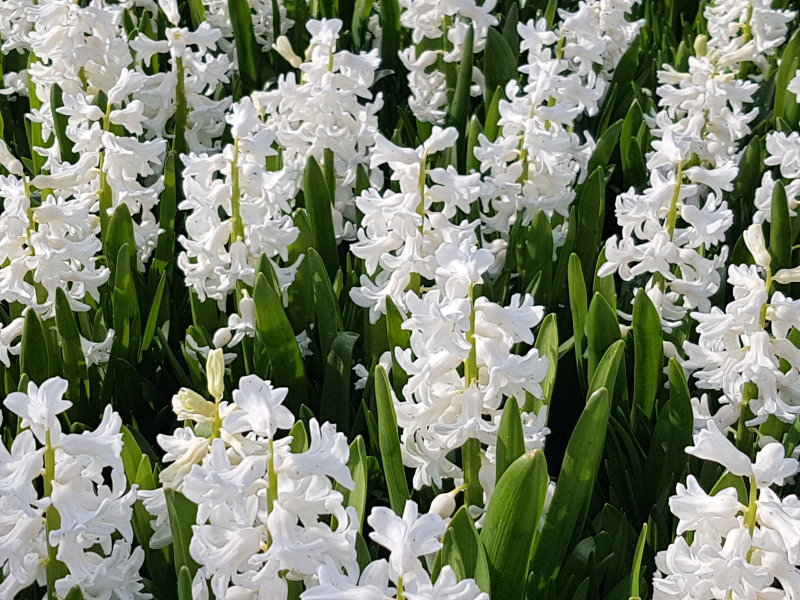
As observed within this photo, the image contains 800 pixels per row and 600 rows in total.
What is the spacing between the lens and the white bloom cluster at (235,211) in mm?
1796

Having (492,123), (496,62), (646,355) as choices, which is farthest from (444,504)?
(496,62)

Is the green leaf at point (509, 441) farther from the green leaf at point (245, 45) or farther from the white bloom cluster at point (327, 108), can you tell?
the green leaf at point (245, 45)

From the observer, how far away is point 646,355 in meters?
1.83

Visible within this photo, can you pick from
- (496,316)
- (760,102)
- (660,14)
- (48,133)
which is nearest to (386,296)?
(496,316)

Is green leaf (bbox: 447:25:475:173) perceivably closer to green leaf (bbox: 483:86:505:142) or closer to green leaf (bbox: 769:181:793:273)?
green leaf (bbox: 483:86:505:142)

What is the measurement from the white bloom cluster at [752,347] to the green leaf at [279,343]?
0.69 metres

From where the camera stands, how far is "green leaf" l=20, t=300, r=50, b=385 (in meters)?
1.68

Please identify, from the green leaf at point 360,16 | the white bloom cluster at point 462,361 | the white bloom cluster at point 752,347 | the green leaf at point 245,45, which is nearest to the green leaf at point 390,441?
the white bloom cluster at point 462,361

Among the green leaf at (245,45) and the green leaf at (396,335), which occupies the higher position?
the green leaf at (245,45)

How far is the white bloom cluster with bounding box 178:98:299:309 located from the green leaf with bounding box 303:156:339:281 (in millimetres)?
276

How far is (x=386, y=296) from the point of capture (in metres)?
1.70

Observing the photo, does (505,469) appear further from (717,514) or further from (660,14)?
(660,14)

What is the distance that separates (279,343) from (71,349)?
1.25 ft

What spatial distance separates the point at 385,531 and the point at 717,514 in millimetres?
411
